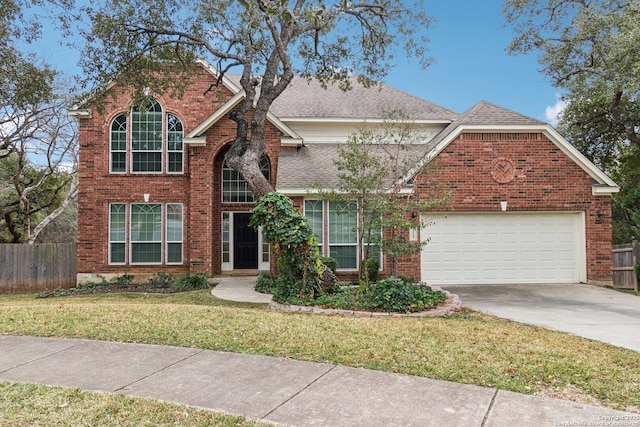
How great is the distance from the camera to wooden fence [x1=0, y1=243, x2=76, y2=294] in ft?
53.1

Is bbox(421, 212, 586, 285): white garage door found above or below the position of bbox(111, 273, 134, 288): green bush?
above

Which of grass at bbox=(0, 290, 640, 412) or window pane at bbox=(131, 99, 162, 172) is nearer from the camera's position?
grass at bbox=(0, 290, 640, 412)

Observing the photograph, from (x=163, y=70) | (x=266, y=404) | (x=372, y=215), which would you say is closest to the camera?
(x=266, y=404)

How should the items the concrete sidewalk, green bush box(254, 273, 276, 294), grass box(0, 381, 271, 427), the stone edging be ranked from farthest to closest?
green bush box(254, 273, 276, 294), the stone edging, the concrete sidewalk, grass box(0, 381, 271, 427)

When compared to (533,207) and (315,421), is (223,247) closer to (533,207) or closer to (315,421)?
(533,207)

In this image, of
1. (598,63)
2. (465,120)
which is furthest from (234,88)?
(598,63)

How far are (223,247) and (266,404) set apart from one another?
13126mm

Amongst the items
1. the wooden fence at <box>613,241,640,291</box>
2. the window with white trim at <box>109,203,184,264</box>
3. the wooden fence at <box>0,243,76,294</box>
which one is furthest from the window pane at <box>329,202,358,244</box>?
the wooden fence at <box>0,243,76,294</box>

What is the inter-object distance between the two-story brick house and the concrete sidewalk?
23.2 ft

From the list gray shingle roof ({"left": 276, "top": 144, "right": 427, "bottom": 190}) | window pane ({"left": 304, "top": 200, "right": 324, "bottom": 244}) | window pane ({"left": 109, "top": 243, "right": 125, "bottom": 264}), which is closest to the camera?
gray shingle roof ({"left": 276, "top": 144, "right": 427, "bottom": 190})

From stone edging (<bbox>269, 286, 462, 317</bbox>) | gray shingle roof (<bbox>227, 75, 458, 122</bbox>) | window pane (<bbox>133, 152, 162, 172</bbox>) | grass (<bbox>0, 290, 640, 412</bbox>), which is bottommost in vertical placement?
stone edging (<bbox>269, 286, 462, 317</bbox>)

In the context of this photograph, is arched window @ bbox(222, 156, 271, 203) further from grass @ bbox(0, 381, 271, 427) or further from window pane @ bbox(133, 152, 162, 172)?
grass @ bbox(0, 381, 271, 427)

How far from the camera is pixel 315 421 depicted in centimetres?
369

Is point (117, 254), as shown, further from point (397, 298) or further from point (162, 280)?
point (397, 298)
